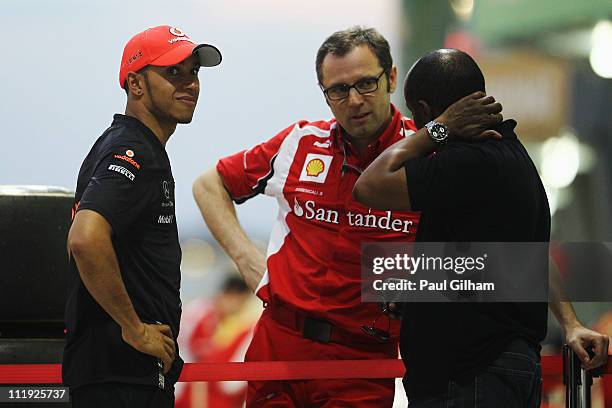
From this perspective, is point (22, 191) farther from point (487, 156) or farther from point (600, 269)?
point (600, 269)

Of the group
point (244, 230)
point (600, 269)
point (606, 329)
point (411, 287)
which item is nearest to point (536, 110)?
point (606, 329)

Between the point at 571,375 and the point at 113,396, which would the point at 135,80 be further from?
the point at 571,375

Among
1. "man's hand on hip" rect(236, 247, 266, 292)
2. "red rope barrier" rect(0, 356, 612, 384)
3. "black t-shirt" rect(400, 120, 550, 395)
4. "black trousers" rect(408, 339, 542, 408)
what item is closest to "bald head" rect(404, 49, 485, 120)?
"black t-shirt" rect(400, 120, 550, 395)

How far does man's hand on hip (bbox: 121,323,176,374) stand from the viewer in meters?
2.31

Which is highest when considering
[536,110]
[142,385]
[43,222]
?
[536,110]

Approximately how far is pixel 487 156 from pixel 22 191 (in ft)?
5.18

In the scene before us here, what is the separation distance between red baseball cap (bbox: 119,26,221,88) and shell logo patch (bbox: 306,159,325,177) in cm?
58

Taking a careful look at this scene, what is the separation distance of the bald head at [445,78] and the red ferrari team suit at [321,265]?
695 millimetres

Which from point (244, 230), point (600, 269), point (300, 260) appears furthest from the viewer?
point (600, 269)

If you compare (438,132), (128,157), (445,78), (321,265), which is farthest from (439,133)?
(321,265)

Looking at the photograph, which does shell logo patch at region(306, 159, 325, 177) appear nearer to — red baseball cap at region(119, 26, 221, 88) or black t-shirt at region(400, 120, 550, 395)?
red baseball cap at region(119, 26, 221, 88)

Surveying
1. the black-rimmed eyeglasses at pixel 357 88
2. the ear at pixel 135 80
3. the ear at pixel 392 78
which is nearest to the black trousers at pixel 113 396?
the ear at pixel 135 80

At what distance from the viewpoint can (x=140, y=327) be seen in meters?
2.31

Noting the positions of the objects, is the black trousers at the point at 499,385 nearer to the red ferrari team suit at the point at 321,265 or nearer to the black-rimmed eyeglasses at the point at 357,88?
the red ferrari team suit at the point at 321,265
